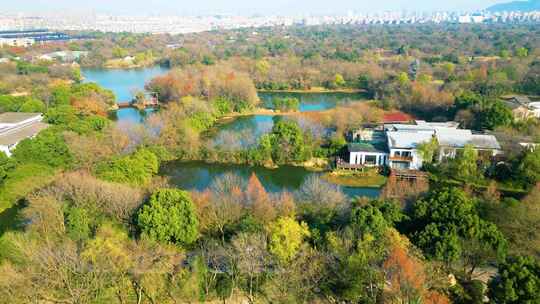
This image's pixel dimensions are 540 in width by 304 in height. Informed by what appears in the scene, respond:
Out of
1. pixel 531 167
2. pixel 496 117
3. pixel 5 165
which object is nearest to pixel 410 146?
pixel 531 167

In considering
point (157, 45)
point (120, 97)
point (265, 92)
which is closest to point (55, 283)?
point (120, 97)

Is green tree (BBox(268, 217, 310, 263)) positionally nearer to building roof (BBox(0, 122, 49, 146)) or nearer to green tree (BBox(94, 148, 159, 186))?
green tree (BBox(94, 148, 159, 186))

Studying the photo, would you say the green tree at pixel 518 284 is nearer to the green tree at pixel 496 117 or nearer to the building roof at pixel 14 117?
the green tree at pixel 496 117

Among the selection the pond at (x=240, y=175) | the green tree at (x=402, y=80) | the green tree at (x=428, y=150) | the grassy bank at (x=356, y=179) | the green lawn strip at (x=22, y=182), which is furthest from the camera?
the green tree at (x=402, y=80)

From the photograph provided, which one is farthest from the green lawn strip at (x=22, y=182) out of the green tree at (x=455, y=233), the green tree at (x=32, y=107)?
the green tree at (x=455, y=233)

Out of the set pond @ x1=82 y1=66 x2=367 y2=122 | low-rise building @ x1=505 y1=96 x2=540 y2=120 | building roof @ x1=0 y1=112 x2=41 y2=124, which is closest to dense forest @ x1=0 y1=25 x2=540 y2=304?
low-rise building @ x1=505 y1=96 x2=540 y2=120

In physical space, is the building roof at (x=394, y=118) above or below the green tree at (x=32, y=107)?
below

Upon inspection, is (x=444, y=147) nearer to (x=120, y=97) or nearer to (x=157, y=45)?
(x=120, y=97)

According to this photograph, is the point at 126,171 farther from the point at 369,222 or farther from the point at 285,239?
the point at 369,222
